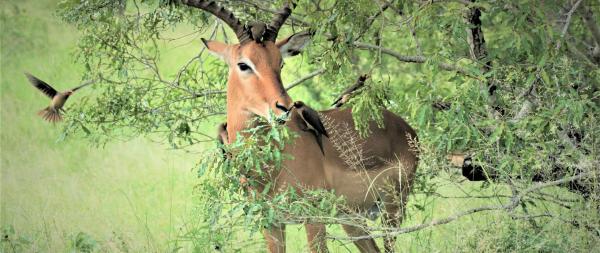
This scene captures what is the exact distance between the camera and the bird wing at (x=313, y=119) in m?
6.23

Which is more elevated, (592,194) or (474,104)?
(474,104)

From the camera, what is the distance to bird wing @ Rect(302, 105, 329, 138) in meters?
6.23

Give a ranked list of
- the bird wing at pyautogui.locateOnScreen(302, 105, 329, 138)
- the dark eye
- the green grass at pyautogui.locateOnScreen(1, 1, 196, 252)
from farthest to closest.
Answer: the green grass at pyautogui.locateOnScreen(1, 1, 196, 252)
the dark eye
the bird wing at pyautogui.locateOnScreen(302, 105, 329, 138)

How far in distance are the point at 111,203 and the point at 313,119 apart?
481 cm

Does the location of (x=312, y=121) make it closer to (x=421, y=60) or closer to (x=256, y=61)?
(x=256, y=61)

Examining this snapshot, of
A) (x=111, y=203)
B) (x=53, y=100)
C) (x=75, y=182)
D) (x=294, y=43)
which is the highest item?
(x=53, y=100)

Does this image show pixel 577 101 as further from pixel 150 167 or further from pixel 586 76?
pixel 150 167

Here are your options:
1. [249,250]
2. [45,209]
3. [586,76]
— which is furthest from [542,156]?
[45,209]

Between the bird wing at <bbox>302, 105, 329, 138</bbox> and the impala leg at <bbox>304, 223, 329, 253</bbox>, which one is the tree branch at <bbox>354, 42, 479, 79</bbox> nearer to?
the bird wing at <bbox>302, 105, 329, 138</bbox>

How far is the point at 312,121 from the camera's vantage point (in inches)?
251

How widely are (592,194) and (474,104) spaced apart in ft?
2.82

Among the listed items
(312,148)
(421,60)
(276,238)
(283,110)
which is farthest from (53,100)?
(421,60)

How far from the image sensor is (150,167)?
12516 millimetres

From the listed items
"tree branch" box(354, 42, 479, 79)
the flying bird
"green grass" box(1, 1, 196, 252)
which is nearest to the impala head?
the flying bird
